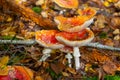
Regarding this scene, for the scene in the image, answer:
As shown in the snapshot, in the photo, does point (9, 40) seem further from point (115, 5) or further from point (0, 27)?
point (115, 5)

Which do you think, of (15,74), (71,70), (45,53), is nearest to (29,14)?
(45,53)

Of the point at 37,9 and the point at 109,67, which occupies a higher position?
the point at 37,9

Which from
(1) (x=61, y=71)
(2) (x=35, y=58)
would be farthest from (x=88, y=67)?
(2) (x=35, y=58)

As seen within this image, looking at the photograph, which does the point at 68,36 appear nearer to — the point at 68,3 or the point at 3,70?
the point at 3,70

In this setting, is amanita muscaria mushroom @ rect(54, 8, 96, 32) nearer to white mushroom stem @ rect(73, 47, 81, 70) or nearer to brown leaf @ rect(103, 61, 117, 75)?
white mushroom stem @ rect(73, 47, 81, 70)

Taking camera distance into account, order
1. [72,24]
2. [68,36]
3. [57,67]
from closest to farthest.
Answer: [68,36] < [72,24] < [57,67]

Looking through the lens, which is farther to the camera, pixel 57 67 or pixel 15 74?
pixel 57 67

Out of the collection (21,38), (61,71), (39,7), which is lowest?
(61,71)

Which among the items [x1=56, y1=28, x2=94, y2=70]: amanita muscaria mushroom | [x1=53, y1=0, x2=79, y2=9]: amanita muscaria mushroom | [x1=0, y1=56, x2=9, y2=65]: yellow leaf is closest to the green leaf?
[x1=53, y1=0, x2=79, y2=9]: amanita muscaria mushroom

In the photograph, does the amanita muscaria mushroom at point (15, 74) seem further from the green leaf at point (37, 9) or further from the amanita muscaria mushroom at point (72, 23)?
the green leaf at point (37, 9)
